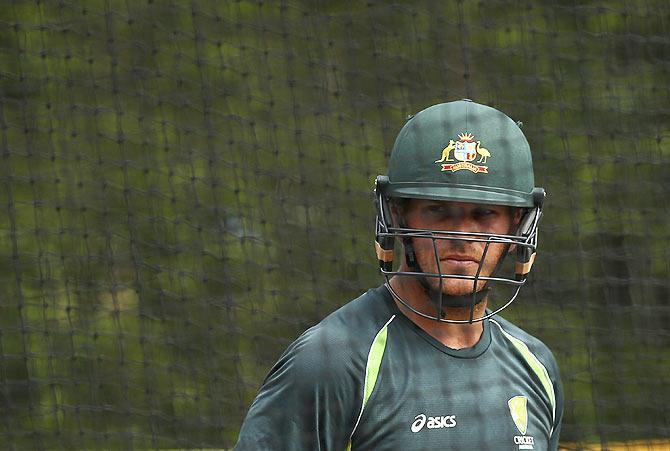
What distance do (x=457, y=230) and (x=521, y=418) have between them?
44cm

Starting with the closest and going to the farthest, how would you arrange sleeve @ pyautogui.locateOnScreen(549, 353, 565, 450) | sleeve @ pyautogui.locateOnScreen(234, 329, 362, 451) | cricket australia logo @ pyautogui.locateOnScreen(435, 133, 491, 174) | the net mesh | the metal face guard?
sleeve @ pyautogui.locateOnScreen(234, 329, 362, 451) < the metal face guard < cricket australia logo @ pyautogui.locateOnScreen(435, 133, 491, 174) < sleeve @ pyautogui.locateOnScreen(549, 353, 565, 450) < the net mesh

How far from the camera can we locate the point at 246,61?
668 cm

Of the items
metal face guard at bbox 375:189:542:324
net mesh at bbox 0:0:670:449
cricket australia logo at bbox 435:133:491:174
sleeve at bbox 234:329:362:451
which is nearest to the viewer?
sleeve at bbox 234:329:362:451

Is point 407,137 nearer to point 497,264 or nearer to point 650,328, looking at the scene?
point 497,264

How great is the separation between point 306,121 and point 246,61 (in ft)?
1.81

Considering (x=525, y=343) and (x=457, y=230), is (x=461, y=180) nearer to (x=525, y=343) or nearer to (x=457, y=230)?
(x=457, y=230)

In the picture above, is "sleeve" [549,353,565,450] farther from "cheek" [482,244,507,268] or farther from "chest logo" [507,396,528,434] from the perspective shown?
"cheek" [482,244,507,268]

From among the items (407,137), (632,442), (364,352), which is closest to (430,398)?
(364,352)

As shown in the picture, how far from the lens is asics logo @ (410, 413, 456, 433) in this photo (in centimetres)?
253

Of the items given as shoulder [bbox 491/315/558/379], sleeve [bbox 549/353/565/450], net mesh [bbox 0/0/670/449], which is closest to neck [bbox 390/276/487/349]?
shoulder [bbox 491/315/558/379]

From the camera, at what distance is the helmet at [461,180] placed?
2693 mm

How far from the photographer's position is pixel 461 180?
8.98 ft

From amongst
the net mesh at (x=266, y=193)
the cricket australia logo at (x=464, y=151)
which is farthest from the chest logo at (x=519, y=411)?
the net mesh at (x=266, y=193)

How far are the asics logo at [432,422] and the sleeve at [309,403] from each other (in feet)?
0.47
